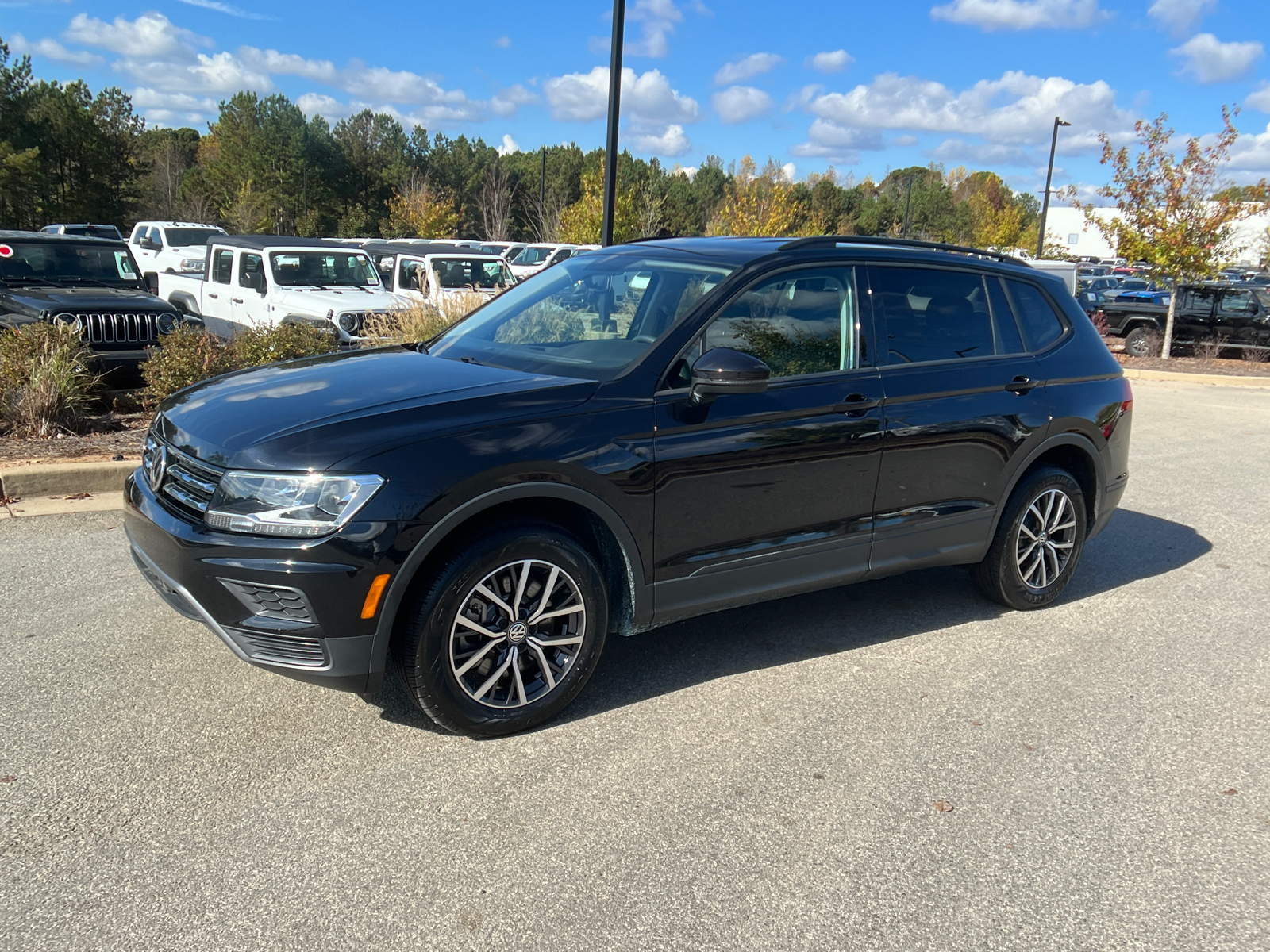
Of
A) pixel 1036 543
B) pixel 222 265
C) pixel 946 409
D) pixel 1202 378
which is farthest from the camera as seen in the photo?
pixel 1202 378

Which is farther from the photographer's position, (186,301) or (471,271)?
(471,271)

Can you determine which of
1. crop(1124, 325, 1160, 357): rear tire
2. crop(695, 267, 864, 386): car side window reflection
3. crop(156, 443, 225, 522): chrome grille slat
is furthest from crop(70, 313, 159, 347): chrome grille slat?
crop(1124, 325, 1160, 357): rear tire

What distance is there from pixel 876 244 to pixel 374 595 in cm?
297

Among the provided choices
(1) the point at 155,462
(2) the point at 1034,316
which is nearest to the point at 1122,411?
(2) the point at 1034,316

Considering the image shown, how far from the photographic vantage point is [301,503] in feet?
10.5

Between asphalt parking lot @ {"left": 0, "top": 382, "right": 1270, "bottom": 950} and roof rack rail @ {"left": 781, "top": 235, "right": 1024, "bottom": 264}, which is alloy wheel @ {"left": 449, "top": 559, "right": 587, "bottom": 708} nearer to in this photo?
asphalt parking lot @ {"left": 0, "top": 382, "right": 1270, "bottom": 950}

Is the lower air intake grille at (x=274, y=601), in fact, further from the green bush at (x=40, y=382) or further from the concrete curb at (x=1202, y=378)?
the concrete curb at (x=1202, y=378)

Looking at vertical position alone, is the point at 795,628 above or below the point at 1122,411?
below

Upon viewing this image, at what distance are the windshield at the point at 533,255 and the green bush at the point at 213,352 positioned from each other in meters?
17.8

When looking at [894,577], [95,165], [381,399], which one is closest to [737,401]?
[381,399]

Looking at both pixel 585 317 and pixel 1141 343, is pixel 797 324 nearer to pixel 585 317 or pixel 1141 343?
pixel 585 317

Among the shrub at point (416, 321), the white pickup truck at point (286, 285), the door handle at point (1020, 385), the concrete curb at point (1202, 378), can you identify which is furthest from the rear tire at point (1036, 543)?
the concrete curb at point (1202, 378)

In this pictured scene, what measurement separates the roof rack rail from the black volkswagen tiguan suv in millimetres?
18

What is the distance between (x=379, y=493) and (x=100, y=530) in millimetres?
3707
